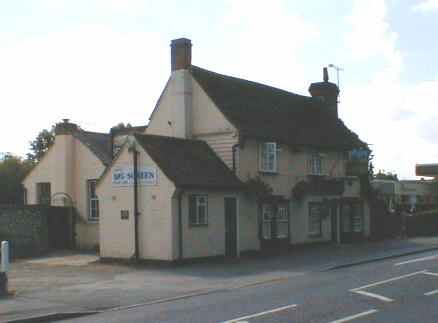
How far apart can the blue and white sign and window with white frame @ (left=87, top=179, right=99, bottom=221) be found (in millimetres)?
7770

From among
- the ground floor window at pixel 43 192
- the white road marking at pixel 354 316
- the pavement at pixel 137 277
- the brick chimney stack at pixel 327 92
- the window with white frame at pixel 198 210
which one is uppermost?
the brick chimney stack at pixel 327 92

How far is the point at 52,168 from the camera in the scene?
36156 millimetres

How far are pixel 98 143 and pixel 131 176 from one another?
10.4 meters

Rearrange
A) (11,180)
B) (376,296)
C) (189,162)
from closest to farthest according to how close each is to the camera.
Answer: (376,296), (189,162), (11,180)

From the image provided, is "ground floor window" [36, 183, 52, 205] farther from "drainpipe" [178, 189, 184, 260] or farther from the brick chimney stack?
the brick chimney stack

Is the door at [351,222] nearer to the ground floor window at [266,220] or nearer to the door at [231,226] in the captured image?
the ground floor window at [266,220]

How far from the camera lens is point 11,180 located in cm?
5197

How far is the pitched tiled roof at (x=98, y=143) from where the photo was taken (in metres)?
35.0

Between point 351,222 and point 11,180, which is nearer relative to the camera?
point 351,222

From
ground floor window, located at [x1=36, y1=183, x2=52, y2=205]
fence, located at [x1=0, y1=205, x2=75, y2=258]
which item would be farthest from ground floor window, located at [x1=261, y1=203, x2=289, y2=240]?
ground floor window, located at [x1=36, y1=183, x2=52, y2=205]

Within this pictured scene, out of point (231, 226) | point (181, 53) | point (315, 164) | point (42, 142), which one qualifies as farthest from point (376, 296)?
point (42, 142)

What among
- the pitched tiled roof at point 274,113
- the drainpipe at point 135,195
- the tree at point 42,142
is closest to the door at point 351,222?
the pitched tiled roof at point 274,113

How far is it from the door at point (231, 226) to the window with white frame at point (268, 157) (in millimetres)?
2700

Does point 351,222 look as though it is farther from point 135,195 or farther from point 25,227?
point 25,227
